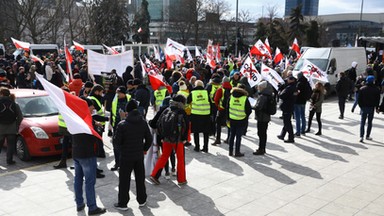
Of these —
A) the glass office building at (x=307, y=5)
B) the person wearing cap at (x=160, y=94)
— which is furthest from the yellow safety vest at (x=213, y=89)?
the glass office building at (x=307, y=5)

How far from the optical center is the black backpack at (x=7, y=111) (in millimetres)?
8328

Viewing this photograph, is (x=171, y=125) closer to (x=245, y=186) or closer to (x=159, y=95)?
(x=245, y=186)

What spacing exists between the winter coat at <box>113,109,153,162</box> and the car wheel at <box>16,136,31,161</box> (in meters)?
3.61

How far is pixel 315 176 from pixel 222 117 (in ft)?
10.5

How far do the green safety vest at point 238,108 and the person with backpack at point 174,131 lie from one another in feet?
6.61

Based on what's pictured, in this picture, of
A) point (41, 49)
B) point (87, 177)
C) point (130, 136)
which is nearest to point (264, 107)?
point (130, 136)

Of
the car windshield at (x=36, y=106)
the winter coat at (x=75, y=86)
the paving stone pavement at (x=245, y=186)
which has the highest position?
the winter coat at (x=75, y=86)

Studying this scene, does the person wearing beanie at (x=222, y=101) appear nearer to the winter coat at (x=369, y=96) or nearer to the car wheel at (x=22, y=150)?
the winter coat at (x=369, y=96)

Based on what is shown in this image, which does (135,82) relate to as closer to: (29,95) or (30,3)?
(29,95)

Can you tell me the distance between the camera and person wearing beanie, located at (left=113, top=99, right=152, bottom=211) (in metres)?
6.03

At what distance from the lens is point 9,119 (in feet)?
27.5

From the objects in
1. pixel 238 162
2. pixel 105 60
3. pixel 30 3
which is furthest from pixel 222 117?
pixel 30 3

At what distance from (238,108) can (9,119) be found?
498 cm

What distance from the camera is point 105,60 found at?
39.8 ft
